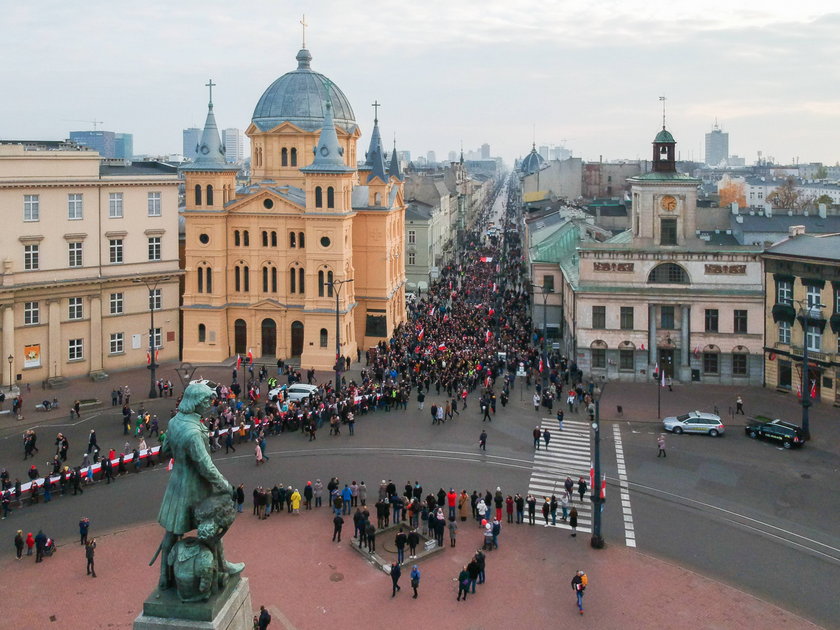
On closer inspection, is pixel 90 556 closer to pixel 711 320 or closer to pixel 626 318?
pixel 626 318

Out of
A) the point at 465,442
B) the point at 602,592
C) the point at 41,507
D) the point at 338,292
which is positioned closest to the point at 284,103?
the point at 338,292

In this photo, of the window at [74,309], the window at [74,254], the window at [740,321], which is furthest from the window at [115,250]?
the window at [740,321]

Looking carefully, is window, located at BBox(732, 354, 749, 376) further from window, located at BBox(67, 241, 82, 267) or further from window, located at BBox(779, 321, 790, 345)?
window, located at BBox(67, 241, 82, 267)

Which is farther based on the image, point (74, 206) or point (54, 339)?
point (74, 206)

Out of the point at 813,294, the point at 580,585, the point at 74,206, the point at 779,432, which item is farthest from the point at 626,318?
the point at 74,206

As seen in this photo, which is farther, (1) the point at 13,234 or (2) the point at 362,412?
(1) the point at 13,234

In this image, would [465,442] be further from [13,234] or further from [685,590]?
[13,234]

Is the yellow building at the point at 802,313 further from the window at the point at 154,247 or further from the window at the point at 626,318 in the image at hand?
the window at the point at 154,247
